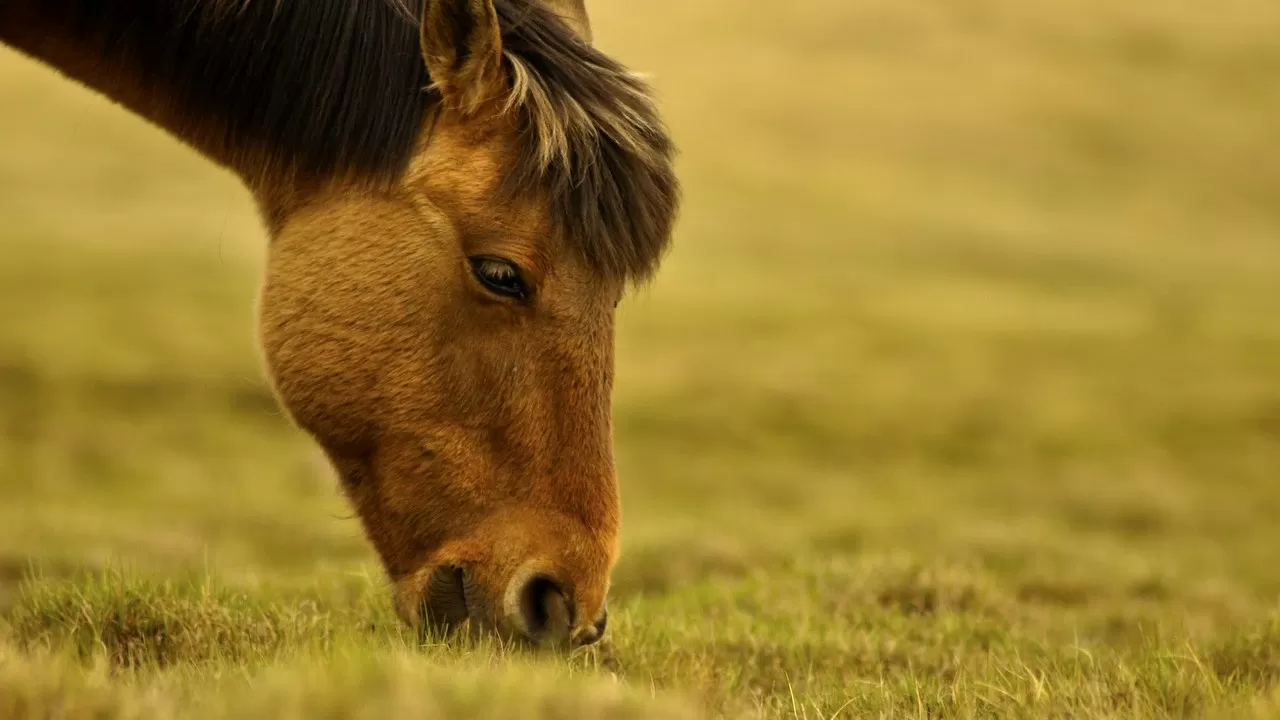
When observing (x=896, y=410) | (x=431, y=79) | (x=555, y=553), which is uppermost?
(x=431, y=79)

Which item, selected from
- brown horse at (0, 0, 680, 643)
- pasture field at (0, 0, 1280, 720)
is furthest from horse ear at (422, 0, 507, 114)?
pasture field at (0, 0, 1280, 720)

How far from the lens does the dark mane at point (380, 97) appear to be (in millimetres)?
4129

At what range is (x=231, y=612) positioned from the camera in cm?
461

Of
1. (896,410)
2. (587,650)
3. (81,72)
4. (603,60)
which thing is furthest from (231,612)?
(896,410)

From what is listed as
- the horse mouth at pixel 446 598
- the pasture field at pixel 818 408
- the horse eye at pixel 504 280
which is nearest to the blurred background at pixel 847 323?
the pasture field at pixel 818 408

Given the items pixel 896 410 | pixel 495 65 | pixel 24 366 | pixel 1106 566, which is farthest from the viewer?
pixel 896 410

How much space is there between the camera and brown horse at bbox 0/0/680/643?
4.00 meters

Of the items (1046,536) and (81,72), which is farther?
(1046,536)

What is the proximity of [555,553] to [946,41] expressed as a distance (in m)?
69.2

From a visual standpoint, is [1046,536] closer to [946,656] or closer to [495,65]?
[946,656]

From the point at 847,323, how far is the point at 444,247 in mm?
29383

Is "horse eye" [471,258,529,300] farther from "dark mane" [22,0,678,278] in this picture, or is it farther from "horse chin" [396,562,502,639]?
"horse chin" [396,562,502,639]

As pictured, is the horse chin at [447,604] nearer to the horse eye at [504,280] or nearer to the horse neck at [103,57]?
the horse eye at [504,280]

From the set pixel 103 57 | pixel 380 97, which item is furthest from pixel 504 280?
pixel 103 57
